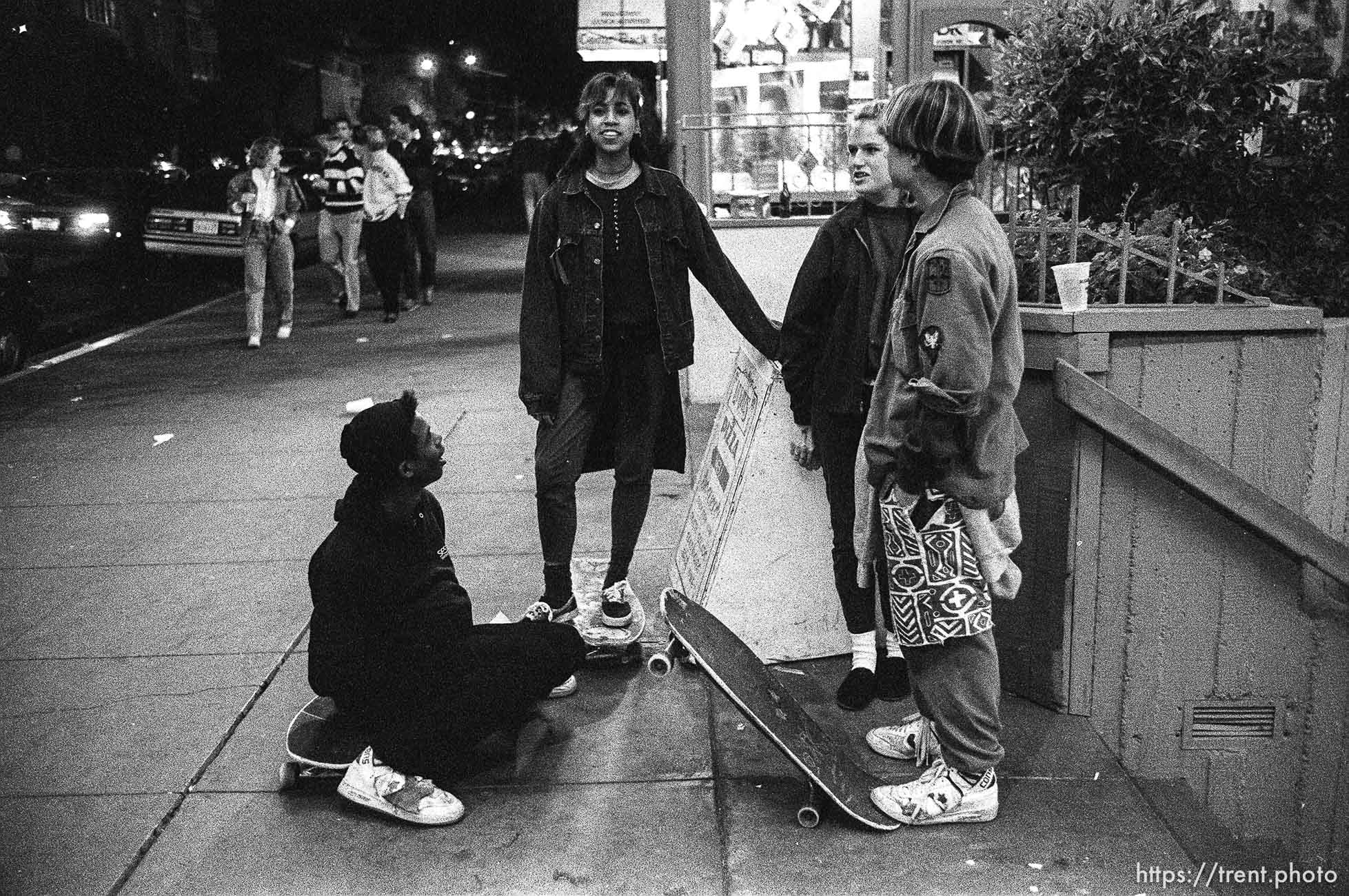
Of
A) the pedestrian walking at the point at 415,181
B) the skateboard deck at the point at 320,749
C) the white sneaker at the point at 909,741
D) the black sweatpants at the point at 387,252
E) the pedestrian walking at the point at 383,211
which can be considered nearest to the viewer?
the skateboard deck at the point at 320,749

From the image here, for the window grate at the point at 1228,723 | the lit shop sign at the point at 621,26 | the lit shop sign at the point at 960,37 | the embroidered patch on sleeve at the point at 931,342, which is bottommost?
the window grate at the point at 1228,723

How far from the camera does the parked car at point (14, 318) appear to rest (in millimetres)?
10820

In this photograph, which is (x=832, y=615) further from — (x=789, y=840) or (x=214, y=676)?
(x=214, y=676)

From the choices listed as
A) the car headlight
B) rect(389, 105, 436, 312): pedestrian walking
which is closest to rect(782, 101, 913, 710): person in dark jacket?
rect(389, 105, 436, 312): pedestrian walking

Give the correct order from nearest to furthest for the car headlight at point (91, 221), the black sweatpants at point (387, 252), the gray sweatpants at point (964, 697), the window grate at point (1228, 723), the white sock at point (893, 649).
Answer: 1. the gray sweatpants at point (964, 697)
2. the window grate at point (1228, 723)
3. the white sock at point (893, 649)
4. the black sweatpants at point (387, 252)
5. the car headlight at point (91, 221)

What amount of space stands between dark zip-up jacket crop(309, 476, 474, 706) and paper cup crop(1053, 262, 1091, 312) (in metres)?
2.16

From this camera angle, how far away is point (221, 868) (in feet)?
11.4

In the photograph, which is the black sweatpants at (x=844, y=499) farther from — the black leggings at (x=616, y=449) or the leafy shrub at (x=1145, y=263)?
the leafy shrub at (x=1145, y=263)

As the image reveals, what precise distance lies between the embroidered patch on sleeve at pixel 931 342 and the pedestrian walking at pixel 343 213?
1066 centimetres

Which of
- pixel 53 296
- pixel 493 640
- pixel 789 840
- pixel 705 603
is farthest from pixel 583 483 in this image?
pixel 53 296

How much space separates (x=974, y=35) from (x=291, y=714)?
11.9 meters

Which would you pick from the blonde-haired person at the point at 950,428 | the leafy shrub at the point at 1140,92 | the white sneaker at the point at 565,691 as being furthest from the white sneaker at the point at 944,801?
the leafy shrub at the point at 1140,92

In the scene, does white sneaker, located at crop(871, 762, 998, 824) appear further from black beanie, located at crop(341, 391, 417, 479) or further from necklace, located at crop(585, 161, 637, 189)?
necklace, located at crop(585, 161, 637, 189)

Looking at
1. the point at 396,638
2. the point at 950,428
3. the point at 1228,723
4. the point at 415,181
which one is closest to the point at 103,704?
the point at 396,638
